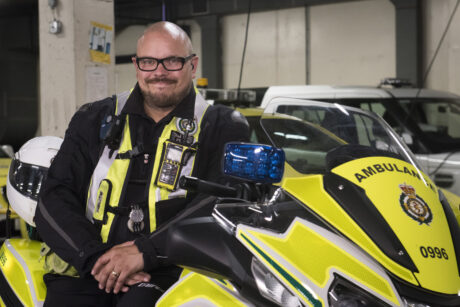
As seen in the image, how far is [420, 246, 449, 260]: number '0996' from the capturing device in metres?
1.14

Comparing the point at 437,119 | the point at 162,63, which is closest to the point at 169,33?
the point at 162,63

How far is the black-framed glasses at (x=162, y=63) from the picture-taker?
2016 millimetres

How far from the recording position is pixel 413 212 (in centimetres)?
119

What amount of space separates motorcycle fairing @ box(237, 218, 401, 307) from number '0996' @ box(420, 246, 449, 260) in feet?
0.29

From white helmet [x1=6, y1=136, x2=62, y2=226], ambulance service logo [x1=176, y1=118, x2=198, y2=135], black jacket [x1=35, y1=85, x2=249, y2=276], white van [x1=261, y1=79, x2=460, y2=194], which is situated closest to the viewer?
black jacket [x1=35, y1=85, x2=249, y2=276]

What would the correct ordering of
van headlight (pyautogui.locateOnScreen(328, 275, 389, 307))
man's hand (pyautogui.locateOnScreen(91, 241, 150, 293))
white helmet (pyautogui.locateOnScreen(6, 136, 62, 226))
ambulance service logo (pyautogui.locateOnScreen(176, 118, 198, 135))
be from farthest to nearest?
white helmet (pyautogui.locateOnScreen(6, 136, 62, 226)) < ambulance service logo (pyautogui.locateOnScreen(176, 118, 198, 135)) < man's hand (pyautogui.locateOnScreen(91, 241, 150, 293)) < van headlight (pyautogui.locateOnScreen(328, 275, 389, 307))

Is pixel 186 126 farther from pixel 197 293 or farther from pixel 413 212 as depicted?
pixel 413 212

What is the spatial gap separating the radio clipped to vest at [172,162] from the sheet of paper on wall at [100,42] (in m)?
3.42

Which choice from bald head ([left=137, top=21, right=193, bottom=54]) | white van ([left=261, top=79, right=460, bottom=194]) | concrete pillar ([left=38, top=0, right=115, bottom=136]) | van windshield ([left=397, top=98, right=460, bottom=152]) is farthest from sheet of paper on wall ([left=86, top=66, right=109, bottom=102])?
bald head ([left=137, top=21, right=193, bottom=54])

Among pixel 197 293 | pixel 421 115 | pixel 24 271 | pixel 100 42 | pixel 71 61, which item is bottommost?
pixel 24 271

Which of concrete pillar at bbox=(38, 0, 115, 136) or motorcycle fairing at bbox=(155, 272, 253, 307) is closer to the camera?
motorcycle fairing at bbox=(155, 272, 253, 307)

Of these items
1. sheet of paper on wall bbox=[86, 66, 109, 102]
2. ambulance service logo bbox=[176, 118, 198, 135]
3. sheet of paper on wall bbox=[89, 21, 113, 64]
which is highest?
sheet of paper on wall bbox=[89, 21, 113, 64]

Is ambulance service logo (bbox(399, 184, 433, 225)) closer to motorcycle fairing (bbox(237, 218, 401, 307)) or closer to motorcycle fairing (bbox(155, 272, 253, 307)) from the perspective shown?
motorcycle fairing (bbox(237, 218, 401, 307))

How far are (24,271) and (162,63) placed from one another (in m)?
0.80
